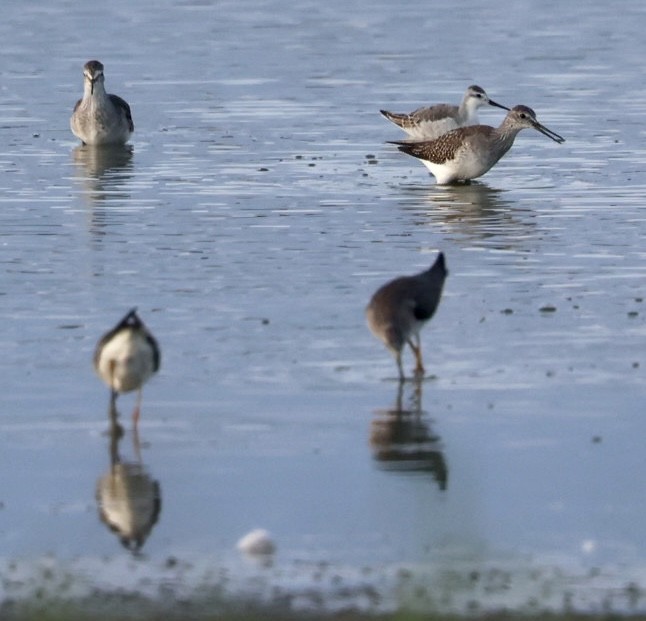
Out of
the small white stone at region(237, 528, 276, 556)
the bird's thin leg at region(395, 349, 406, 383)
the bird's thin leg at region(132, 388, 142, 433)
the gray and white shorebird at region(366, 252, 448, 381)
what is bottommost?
the small white stone at region(237, 528, 276, 556)

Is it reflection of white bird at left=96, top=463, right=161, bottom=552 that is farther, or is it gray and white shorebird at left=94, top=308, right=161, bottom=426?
gray and white shorebird at left=94, top=308, right=161, bottom=426

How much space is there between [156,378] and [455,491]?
9.53 ft

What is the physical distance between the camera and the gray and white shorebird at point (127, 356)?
10.3 metres

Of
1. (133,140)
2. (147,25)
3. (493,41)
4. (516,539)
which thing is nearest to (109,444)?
(516,539)

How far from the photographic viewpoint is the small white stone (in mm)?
8719

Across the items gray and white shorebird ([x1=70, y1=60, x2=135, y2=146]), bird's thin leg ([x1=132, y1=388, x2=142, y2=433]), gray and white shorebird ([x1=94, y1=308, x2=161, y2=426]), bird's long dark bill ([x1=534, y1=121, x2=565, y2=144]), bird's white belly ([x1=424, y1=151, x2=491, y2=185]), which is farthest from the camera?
gray and white shorebird ([x1=70, y1=60, x2=135, y2=146])

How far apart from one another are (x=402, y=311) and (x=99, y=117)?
1276cm

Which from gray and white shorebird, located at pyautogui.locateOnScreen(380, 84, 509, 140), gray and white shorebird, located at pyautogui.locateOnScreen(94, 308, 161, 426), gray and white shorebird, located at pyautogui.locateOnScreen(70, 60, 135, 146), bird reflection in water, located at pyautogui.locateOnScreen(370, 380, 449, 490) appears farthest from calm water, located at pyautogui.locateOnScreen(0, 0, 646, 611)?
gray and white shorebird, located at pyautogui.locateOnScreen(380, 84, 509, 140)

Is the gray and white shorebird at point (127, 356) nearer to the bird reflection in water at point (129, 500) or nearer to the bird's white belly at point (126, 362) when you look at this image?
the bird's white belly at point (126, 362)

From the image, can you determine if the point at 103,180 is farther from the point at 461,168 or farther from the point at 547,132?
the point at 547,132

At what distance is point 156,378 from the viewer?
1199cm

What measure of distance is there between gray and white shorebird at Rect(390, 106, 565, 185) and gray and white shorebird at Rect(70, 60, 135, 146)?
4424 mm

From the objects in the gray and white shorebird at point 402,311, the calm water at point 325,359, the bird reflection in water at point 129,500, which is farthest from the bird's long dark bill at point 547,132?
the bird reflection in water at point 129,500

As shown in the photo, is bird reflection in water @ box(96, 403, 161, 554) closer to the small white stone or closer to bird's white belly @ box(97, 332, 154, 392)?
bird's white belly @ box(97, 332, 154, 392)
